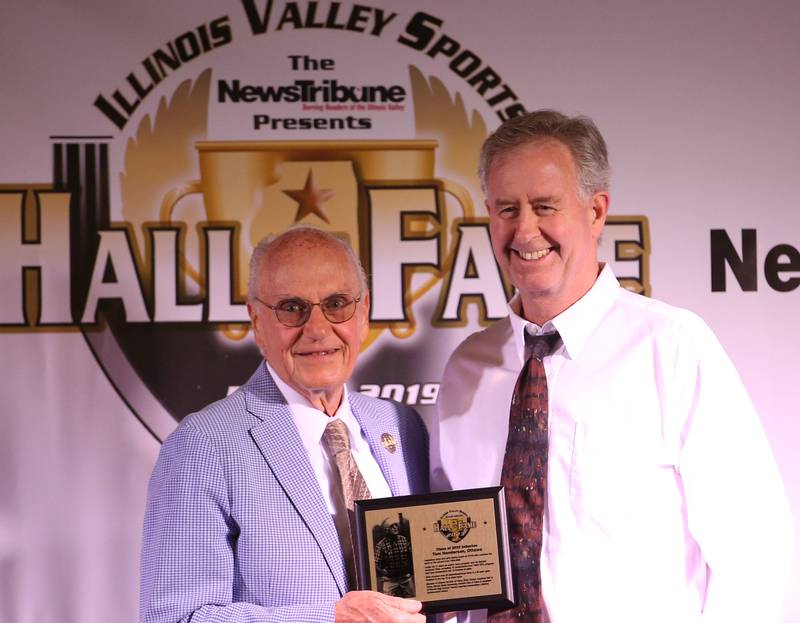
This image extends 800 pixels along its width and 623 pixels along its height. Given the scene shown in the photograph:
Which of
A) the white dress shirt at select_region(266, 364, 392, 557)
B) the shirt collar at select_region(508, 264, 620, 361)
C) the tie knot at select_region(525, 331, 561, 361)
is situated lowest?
the white dress shirt at select_region(266, 364, 392, 557)

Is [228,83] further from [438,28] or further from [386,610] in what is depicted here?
[386,610]

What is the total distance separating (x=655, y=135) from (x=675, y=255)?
19.7 inches

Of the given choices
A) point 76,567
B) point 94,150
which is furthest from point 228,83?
point 76,567

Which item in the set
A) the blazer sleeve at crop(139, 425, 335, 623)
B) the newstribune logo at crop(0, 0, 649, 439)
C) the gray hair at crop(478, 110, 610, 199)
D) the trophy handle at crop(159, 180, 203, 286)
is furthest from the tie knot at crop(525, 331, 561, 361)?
the trophy handle at crop(159, 180, 203, 286)

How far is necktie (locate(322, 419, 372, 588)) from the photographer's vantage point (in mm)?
2396

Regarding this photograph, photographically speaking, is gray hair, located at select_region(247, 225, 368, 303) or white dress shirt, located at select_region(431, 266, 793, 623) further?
gray hair, located at select_region(247, 225, 368, 303)

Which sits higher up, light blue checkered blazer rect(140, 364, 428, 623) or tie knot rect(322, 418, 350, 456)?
tie knot rect(322, 418, 350, 456)

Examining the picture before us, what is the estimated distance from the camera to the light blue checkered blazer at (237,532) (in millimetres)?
2273

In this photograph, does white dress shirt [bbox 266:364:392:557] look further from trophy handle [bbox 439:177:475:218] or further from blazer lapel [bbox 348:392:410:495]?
trophy handle [bbox 439:177:475:218]

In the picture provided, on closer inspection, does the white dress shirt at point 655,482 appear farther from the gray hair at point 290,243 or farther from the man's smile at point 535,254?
the gray hair at point 290,243

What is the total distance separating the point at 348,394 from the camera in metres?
2.79

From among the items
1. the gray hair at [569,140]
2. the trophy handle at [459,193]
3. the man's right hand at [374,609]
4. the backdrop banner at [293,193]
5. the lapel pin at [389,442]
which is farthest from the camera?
the trophy handle at [459,193]

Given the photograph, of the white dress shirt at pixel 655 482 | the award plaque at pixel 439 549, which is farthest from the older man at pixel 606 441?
the award plaque at pixel 439 549

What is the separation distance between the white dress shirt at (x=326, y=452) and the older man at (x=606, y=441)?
13.0 inches
